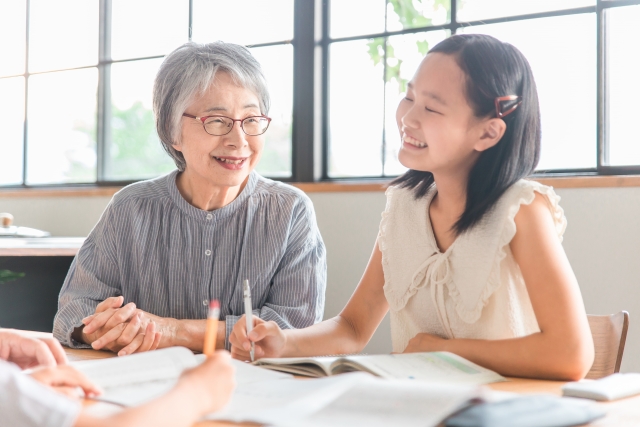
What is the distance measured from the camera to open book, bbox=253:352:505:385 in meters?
1.04

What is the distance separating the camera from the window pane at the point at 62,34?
433cm

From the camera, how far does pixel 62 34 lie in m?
4.45

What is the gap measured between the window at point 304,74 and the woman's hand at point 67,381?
1.18 metres

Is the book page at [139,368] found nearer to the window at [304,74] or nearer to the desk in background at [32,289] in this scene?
the window at [304,74]

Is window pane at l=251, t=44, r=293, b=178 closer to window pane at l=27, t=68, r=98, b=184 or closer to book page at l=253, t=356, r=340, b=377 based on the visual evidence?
window pane at l=27, t=68, r=98, b=184

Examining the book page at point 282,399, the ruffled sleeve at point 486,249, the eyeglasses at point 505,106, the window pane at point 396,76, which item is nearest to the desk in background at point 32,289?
the window pane at point 396,76

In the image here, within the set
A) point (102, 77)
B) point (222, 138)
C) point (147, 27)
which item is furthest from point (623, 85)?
point (102, 77)

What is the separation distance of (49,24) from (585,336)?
14.0ft

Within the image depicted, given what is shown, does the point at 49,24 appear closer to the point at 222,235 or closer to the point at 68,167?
the point at 68,167

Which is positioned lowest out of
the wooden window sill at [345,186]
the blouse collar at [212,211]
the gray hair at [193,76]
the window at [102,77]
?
the blouse collar at [212,211]

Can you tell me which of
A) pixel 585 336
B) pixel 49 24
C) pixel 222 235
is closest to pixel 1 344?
pixel 222 235

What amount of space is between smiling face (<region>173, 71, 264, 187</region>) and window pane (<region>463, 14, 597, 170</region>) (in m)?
1.38

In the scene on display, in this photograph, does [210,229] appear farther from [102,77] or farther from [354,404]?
[102,77]

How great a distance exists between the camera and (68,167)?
443cm
